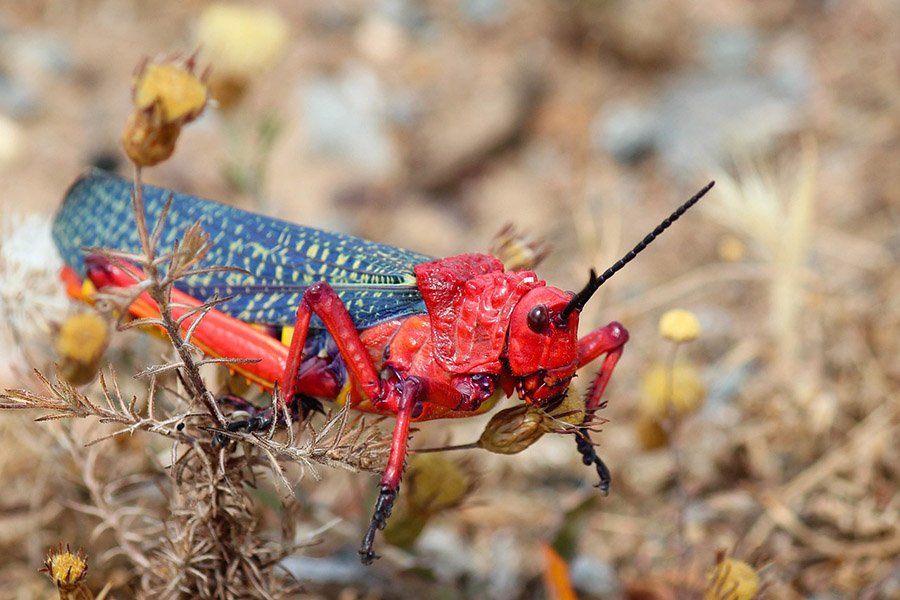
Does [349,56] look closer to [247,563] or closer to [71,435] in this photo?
[71,435]

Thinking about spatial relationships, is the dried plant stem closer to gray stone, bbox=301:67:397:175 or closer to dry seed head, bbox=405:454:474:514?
dry seed head, bbox=405:454:474:514

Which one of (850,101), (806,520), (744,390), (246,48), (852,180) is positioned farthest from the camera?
(850,101)

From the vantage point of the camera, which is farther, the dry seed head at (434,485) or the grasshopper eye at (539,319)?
the dry seed head at (434,485)

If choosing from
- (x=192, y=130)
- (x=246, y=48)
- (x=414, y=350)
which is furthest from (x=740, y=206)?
(x=192, y=130)

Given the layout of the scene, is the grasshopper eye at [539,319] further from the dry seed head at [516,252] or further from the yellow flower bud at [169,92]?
the yellow flower bud at [169,92]

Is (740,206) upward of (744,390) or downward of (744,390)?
upward

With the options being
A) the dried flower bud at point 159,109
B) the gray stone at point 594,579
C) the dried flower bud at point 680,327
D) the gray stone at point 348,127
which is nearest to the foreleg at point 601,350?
the dried flower bud at point 680,327

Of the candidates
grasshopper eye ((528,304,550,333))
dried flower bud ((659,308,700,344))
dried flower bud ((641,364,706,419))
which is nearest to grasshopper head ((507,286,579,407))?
grasshopper eye ((528,304,550,333))
